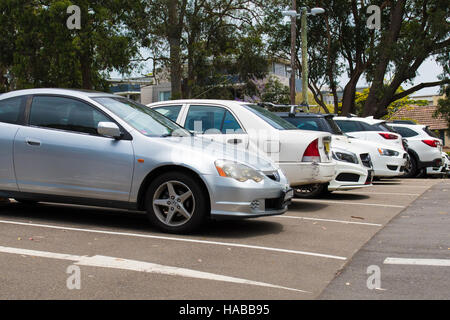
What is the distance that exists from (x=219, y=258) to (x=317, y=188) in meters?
5.18

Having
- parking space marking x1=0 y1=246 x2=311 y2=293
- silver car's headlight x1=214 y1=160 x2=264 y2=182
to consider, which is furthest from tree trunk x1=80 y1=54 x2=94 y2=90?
parking space marking x1=0 y1=246 x2=311 y2=293

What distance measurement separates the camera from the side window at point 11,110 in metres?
7.57

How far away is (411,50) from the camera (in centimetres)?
2492

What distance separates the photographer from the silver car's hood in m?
6.73

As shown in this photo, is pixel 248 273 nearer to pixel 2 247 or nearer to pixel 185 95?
pixel 2 247

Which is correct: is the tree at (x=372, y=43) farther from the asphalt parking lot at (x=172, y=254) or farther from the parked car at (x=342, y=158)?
the asphalt parking lot at (x=172, y=254)

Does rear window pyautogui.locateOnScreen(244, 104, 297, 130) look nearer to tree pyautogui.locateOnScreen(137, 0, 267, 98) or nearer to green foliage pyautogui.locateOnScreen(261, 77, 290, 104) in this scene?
tree pyautogui.locateOnScreen(137, 0, 267, 98)

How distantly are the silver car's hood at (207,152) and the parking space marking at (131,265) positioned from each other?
163 cm

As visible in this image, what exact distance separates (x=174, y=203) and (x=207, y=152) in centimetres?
67

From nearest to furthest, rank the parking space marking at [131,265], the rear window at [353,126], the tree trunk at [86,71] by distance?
the parking space marking at [131,265] → the rear window at [353,126] → the tree trunk at [86,71]

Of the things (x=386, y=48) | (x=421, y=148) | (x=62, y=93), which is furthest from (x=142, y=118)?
(x=386, y=48)

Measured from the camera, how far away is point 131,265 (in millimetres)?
5277

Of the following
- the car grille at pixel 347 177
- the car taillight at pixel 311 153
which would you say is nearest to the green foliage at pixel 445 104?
the car grille at pixel 347 177

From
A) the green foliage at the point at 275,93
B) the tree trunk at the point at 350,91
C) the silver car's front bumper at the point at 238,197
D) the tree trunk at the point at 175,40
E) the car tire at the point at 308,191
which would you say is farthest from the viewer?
the green foliage at the point at 275,93
